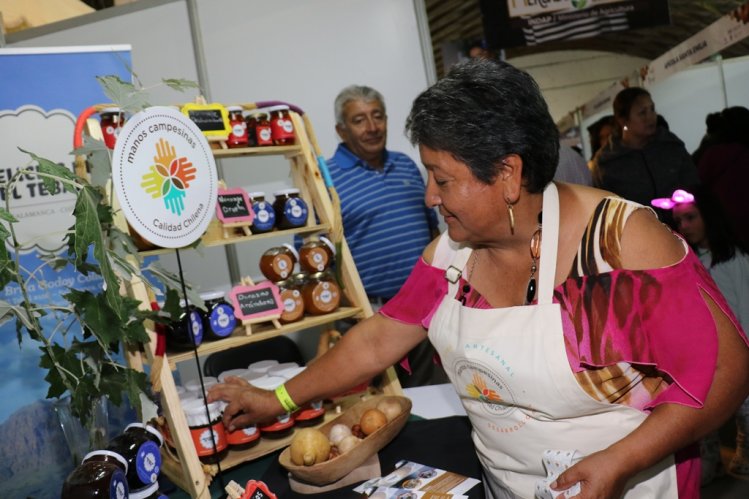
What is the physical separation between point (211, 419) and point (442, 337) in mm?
612

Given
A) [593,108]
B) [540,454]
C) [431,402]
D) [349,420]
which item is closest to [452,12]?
[593,108]

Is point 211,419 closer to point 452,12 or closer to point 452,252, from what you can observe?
point 452,252

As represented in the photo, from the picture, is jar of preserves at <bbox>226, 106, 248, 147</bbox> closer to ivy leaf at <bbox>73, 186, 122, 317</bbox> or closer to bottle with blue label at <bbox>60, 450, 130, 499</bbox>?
ivy leaf at <bbox>73, 186, 122, 317</bbox>

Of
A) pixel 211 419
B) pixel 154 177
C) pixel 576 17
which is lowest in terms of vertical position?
pixel 211 419

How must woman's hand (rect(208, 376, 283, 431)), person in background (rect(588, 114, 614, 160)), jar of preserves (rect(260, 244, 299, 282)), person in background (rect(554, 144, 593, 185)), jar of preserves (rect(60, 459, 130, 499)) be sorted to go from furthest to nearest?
person in background (rect(588, 114, 614, 160)) < person in background (rect(554, 144, 593, 185)) < jar of preserves (rect(260, 244, 299, 282)) < woman's hand (rect(208, 376, 283, 431)) < jar of preserves (rect(60, 459, 130, 499))

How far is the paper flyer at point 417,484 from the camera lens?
127 centimetres

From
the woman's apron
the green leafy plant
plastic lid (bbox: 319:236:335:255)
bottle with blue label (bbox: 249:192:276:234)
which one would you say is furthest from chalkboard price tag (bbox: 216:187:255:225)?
the woman's apron

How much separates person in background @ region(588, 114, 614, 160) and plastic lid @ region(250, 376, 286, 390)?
2557 millimetres

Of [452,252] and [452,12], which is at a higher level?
[452,12]

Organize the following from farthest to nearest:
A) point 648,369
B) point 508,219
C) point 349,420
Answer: point 349,420
point 508,219
point 648,369

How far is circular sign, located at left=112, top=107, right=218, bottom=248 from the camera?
1.24 metres

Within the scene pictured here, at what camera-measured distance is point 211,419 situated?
5.21 feet

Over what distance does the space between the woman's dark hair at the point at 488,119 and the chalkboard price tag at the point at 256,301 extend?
2.54 ft

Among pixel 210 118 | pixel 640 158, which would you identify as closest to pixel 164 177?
pixel 210 118
